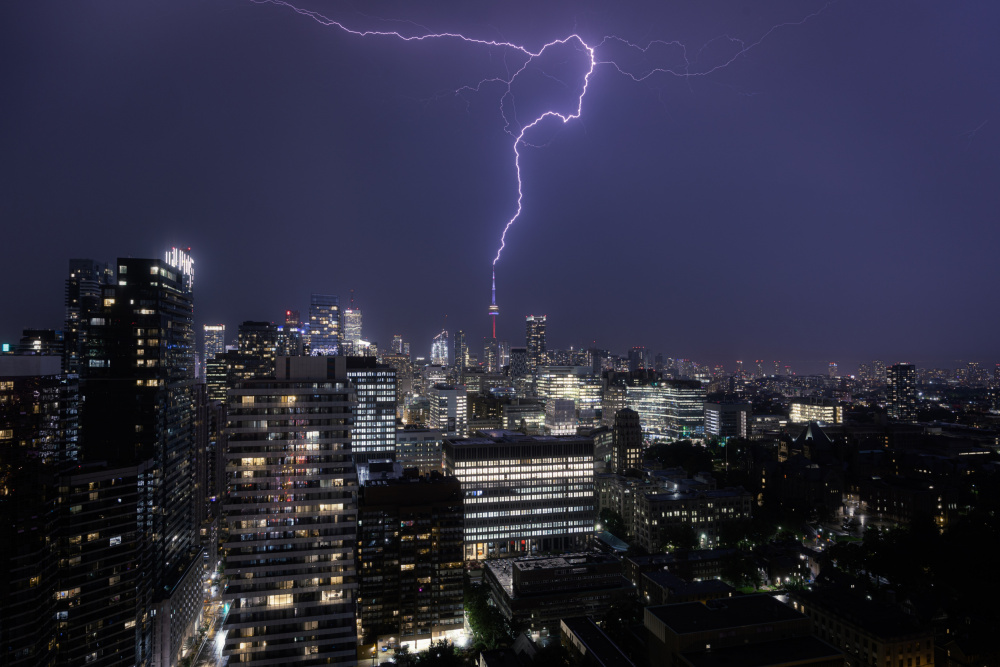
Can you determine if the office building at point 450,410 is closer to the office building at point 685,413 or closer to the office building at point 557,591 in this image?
the office building at point 685,413

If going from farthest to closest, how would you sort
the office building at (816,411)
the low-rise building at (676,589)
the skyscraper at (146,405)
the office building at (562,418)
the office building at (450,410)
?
the office building at (816,411), the office building at (450,410), the office building at (562,418), the skyscraper at (146,405), the low-rise building at (676,589)

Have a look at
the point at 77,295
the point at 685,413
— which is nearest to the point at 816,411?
the point at 685,413

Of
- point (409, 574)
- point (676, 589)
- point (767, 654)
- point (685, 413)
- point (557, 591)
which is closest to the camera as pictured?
point (767, 654)

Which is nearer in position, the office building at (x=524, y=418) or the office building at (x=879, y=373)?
the office building at (x=524, y=418)

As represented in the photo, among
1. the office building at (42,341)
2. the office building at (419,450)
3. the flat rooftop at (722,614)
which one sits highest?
the office building at (42,341)

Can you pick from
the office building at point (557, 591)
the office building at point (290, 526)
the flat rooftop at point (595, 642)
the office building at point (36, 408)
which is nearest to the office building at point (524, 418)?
the office building at point (557, 591)

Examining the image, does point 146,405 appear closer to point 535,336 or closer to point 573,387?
point 573,387

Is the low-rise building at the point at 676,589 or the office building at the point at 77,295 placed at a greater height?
the office building at the point at 77,295
